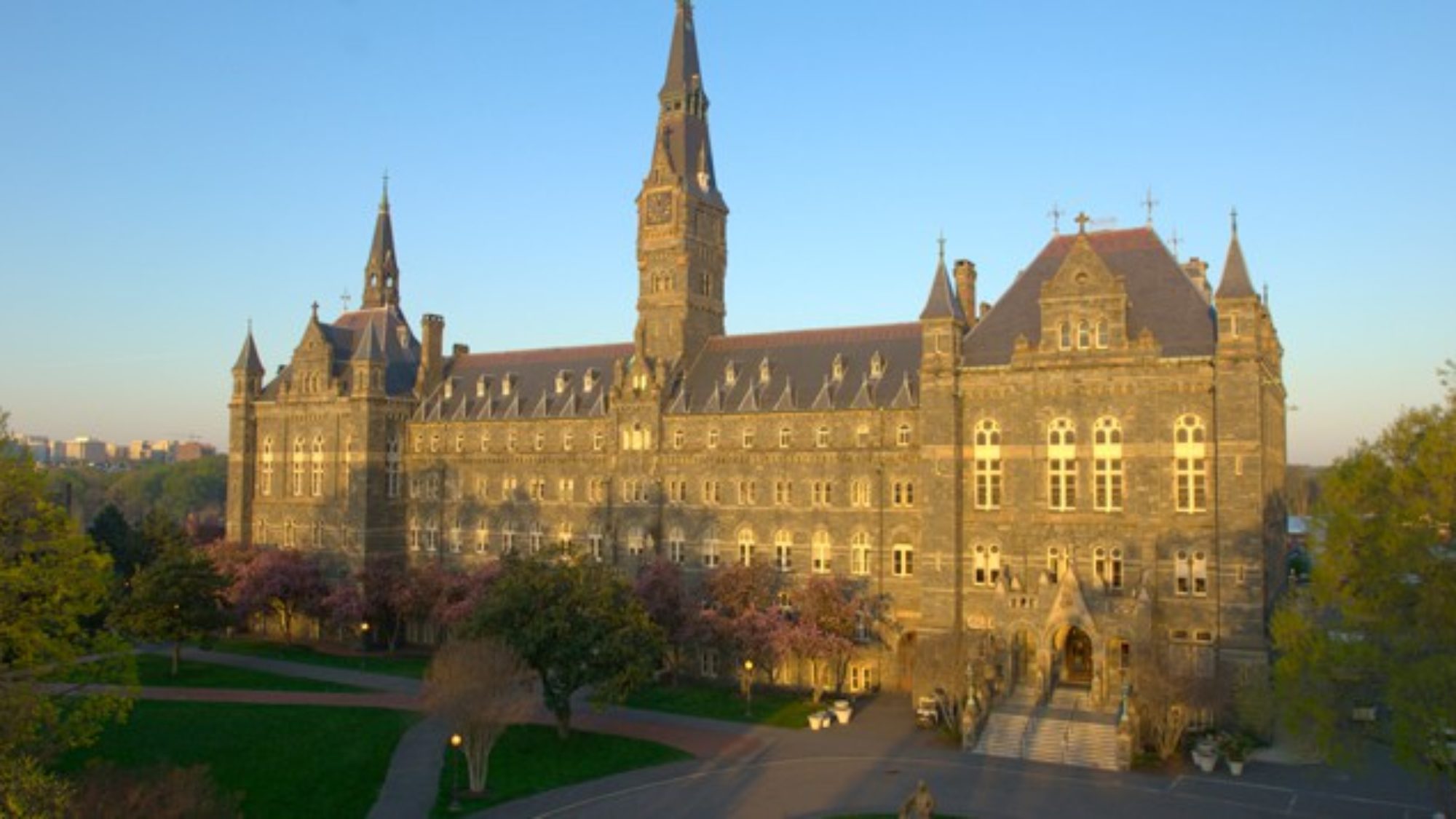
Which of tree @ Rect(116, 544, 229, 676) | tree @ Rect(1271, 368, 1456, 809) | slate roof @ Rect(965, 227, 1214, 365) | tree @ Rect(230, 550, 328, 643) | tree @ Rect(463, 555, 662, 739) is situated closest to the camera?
tree @ Rect(1271, 368, 1456, 809)

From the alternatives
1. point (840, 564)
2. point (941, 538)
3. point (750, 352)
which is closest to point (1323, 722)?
point (941, 538)

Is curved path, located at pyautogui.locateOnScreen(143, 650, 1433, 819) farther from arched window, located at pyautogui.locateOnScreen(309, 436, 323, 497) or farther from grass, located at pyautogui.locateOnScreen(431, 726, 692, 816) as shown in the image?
arched window, located at pyautogui.locateOnScreen(309, 436, 323, 497)

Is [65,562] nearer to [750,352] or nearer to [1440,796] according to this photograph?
[1440,796]

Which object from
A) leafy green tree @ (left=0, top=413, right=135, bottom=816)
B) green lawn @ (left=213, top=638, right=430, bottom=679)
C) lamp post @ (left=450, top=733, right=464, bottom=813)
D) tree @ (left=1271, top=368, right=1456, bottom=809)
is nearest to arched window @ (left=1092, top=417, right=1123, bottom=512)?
tree @ (left=1271, top=368, right=1456, bottom=809)

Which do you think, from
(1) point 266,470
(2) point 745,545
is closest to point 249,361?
(1) point 266,470

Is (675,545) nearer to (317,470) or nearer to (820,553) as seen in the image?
(820,553)

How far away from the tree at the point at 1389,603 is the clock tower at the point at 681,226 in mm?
45999

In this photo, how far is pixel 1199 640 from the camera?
50656 mm

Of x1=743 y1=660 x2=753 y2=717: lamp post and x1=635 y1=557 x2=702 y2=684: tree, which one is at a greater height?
x1=635 y1=557 x2=702 y2=684: tree

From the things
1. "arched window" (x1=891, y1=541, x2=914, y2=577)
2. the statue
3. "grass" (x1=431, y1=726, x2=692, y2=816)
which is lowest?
"grass" (x1=431, y1=726, x2=692, y2=816)

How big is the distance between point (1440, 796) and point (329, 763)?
135 feet

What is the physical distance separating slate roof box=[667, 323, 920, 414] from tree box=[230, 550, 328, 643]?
94.4 ft

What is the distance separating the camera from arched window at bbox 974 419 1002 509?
56875mm

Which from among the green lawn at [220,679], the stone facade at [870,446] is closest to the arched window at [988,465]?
the stone facade at [870,446]
